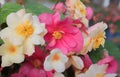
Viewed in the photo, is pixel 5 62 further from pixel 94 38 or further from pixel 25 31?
pixel 94 38

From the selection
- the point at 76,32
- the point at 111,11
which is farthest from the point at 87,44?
the point at 111,11

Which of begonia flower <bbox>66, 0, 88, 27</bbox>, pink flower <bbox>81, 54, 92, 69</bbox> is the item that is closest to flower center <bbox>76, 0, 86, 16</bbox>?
begonia flower <bbox>66, 0, 88, 27</bbox>

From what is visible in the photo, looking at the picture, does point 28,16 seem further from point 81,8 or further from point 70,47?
point 81,8

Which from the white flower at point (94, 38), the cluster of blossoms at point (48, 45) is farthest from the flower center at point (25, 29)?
the white flower at point (94, 38)

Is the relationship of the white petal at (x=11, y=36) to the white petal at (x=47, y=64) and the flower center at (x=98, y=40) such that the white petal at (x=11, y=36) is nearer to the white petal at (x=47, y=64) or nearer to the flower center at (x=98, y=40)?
the white petal at (x=47, y=64)

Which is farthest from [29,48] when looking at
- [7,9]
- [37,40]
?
[7,9]

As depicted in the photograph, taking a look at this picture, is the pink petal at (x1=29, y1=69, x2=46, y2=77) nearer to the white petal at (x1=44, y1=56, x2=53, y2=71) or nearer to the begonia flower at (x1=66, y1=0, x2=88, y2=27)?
the white petal at (x1=44, y1=56, x2=53, y2=71)
